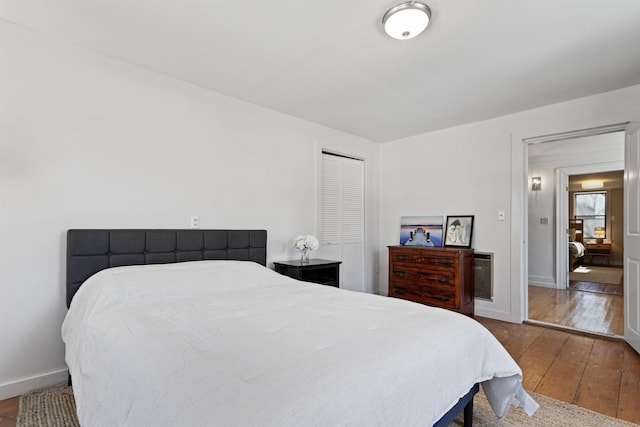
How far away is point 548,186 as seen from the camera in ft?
18.3

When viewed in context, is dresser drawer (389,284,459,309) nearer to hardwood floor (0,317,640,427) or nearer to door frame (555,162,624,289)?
hardwood floor (0,317,640,427)

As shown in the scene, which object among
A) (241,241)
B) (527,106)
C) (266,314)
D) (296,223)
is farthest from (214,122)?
(527,106)

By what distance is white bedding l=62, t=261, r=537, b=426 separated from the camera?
92cm

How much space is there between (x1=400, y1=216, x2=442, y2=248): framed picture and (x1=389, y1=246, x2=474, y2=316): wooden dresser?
313 millimetres

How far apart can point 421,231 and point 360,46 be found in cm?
275

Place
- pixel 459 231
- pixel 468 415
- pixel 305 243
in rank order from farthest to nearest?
pixel 459 231 < pixel 305 243 < pixel 468 415

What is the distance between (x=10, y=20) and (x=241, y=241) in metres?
2.16

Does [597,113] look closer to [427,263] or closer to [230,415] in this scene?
[427,263]

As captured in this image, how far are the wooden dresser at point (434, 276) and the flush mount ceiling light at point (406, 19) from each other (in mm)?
2453

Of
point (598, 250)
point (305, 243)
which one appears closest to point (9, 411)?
point (305, 243)

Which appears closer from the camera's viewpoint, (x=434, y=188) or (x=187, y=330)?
(x=187, y=330)

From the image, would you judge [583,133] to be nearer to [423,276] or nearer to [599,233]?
[423,276]

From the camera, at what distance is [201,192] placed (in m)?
2.89

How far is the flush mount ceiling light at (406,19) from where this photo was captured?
1.80 m
